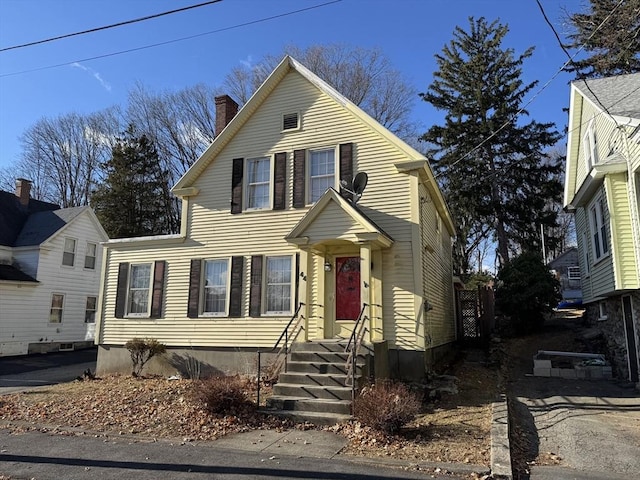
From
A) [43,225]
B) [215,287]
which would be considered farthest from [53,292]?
[215,287]

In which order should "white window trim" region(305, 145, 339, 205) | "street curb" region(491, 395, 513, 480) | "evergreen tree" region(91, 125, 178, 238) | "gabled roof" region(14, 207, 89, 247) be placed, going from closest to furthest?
1. "street curb" region(491, 395, 513, 480)
2. "white window trim" region(305, 145, 339, 205)
3. "gabled roof" region(14, 207, 89, 247)
4. "evergreen tree" region(91, 125, 178, 238)

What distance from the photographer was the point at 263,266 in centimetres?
1263

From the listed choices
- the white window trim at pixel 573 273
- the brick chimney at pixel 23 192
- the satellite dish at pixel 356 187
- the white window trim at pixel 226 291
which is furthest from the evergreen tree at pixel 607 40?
the brick chimney at pixel 23 192

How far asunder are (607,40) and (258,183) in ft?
41.0

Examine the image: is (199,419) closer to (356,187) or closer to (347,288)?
(347,288)

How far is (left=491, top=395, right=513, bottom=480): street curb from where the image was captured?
17.8ft

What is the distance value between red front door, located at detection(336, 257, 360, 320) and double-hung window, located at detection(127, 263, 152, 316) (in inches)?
251

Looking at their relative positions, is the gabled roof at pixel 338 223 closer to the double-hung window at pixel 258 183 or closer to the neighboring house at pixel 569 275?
the double-hung window at pixel 258 183

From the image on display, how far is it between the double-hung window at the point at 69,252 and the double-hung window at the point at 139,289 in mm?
11796

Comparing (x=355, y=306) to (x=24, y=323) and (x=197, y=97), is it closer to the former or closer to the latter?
(x=24, y=323)

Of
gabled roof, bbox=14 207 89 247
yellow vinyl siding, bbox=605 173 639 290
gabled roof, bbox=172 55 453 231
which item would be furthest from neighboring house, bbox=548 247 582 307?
gabled roof, bbox=14 207 89 247

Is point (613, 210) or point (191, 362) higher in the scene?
point (613, 210)

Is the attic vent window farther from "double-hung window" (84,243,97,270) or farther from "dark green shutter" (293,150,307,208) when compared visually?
"double-hung window" (84,243,97,270)

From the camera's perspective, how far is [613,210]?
36.2ft
